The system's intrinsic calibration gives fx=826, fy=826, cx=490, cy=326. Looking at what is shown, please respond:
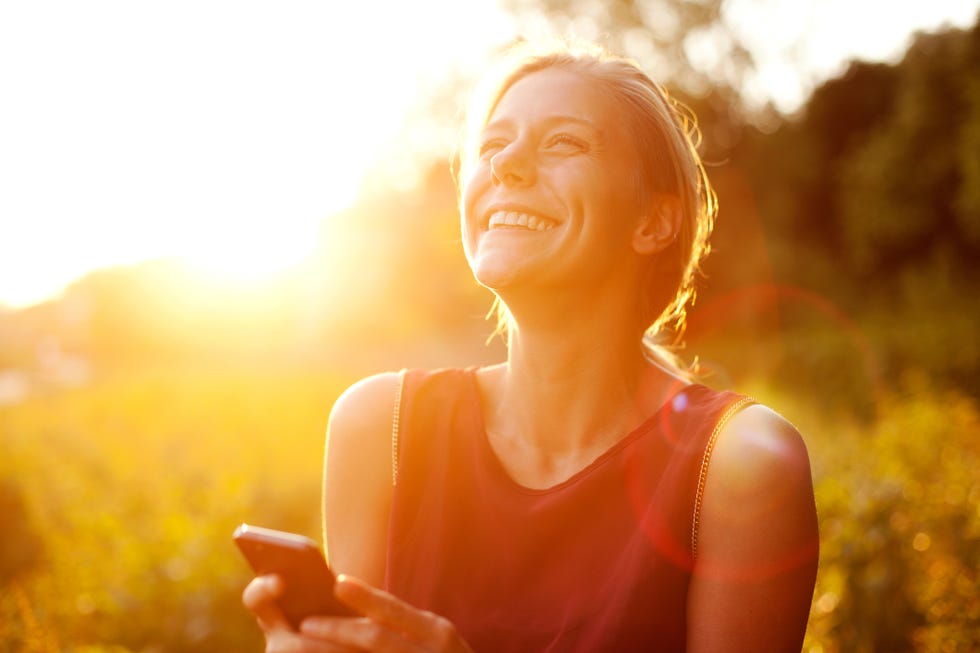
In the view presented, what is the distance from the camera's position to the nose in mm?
2346

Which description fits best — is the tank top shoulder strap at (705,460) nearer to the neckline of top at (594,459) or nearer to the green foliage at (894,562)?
the neckline of top at (594,459)

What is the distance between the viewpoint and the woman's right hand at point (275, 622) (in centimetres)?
158

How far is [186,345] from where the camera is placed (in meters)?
27.1

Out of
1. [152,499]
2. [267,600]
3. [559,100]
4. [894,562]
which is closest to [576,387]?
[559,100]

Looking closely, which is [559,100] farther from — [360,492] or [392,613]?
[392,613]

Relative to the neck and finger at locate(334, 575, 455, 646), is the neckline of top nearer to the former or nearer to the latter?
the neck

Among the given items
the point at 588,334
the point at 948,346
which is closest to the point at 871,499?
the point at 588,334

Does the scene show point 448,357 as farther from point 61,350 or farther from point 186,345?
point 61,350

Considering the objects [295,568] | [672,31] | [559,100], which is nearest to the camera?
[295,568]

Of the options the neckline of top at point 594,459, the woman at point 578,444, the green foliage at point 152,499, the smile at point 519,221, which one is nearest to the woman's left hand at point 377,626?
the woman at point 578,444

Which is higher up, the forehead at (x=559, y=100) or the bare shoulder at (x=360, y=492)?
the forehead at (x=559, y=100)

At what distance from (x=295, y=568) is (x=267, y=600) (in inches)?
4.4

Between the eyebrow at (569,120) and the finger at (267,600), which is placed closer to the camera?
the finger at (267,600)

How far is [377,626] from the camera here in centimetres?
159
